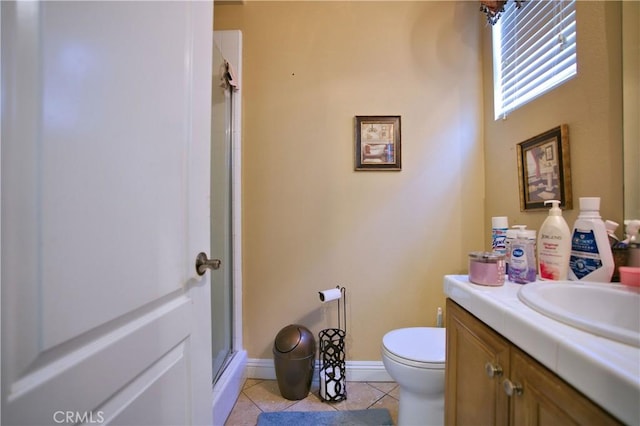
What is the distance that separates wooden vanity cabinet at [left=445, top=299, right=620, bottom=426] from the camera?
1.44ft

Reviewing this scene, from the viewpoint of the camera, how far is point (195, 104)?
72 centimetres

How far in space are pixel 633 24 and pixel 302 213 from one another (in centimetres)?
148

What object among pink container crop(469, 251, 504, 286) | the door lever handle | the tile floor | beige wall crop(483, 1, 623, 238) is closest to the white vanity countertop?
pink container crop(469, 251, 504, 286)

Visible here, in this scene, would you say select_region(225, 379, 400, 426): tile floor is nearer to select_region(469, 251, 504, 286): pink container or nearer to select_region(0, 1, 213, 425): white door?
select_region(0, 1, 213, 425): white door

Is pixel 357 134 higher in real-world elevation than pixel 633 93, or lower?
higher

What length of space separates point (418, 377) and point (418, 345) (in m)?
0.17

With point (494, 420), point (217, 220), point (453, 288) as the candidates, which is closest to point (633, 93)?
point (453, 288)

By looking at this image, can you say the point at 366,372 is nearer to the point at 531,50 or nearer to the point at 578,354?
the point at 578,354

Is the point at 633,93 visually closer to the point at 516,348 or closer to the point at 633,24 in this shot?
the point at 633,24

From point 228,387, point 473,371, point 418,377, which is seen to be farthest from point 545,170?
point 228,387

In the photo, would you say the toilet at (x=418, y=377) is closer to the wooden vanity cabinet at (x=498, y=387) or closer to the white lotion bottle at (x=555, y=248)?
the wooden vanity cabinet at (x=498, y=387)

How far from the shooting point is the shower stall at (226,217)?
134cm

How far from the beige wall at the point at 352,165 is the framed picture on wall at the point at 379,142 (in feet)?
0.17

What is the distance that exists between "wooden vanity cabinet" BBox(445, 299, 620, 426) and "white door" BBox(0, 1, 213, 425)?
2.61 ft
